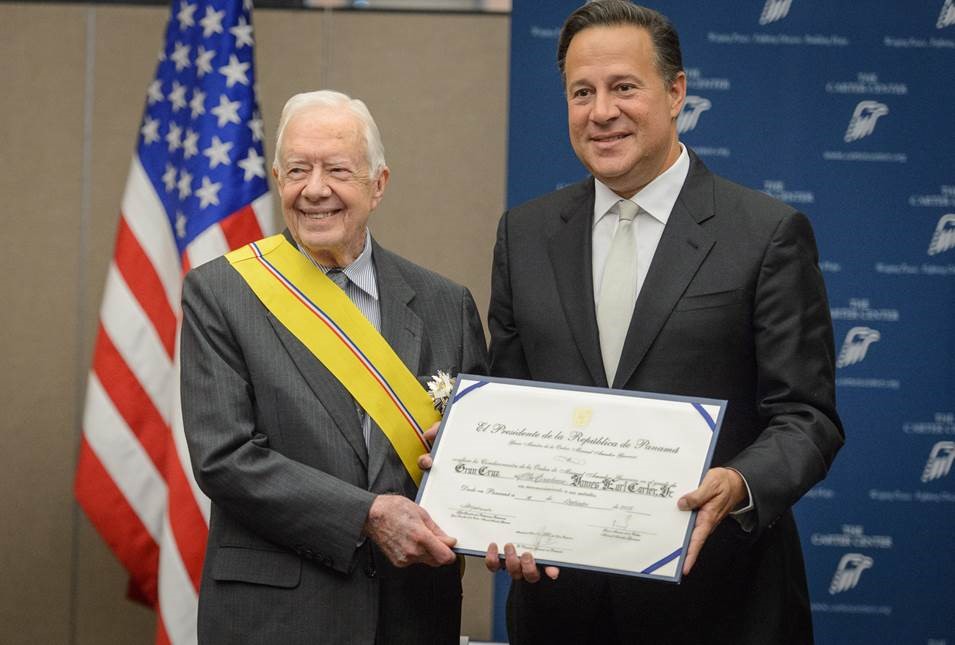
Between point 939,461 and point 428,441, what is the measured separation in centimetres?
263

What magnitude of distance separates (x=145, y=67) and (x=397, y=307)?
244 centimetres

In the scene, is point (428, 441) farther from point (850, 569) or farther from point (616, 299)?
point (850, 569)

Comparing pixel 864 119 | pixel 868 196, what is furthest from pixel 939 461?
pixel 864 119

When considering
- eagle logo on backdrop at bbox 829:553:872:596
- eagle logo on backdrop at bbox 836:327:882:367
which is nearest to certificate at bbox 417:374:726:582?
eagle logo on backdrop at bbox 836:327:882:367

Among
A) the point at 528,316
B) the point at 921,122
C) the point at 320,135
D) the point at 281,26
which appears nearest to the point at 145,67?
the point at 281,26

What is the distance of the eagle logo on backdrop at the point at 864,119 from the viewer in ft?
13.1

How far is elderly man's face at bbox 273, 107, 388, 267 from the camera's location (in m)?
2.11

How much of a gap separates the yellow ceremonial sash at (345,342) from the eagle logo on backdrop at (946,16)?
9.57ft

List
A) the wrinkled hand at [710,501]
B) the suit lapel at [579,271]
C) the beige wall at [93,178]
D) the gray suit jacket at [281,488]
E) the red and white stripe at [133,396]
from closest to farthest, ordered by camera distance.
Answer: the wrinkled hand at [710,501] < the gray suit jacket at [281,488] < the suit lapel at [579,271] < the red and white stripe at [133,396] < the beige wall at [93,178]

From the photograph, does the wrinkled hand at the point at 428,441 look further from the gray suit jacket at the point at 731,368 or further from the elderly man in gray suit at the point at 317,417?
the gray suit jacket at the point at 731,368

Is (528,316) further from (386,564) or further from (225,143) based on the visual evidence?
(225,143)

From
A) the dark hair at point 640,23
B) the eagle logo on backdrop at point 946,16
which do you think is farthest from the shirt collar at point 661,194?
the eagle logo on backdrop at point 946,16

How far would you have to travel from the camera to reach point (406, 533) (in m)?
1.91

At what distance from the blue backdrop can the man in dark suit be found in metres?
1.88
